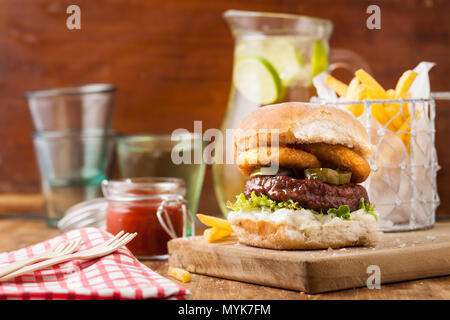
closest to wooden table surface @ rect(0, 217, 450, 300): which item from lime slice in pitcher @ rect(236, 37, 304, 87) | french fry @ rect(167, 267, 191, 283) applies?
french fry @ rect(167, 267, 191, 283)

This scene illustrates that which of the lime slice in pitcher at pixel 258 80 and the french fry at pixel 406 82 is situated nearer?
the french fry at pixel 406 82

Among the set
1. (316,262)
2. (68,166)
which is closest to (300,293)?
(316,262)

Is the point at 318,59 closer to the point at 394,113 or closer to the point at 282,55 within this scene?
the point at 282,55

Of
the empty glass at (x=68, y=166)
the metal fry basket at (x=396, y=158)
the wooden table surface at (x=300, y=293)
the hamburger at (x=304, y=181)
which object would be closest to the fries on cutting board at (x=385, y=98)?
the metal fry basket at (x=396, y=158)

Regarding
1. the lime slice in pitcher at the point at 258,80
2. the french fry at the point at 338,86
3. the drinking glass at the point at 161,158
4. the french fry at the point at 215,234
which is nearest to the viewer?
the french fry at the point at 215,234

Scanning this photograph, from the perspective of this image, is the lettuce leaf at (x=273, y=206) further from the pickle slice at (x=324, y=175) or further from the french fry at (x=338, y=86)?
the french fry at (x=338, y=86)

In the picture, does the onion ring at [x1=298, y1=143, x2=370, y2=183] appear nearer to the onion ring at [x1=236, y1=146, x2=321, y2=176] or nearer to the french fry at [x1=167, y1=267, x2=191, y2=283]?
the onion ring at [x1=236, y1=146, x2=321, y2=176]

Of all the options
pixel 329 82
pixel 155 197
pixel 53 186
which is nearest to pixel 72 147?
pixel 53 186

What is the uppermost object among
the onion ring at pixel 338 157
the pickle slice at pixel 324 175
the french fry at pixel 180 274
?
the onion ring at pixel 338 157
